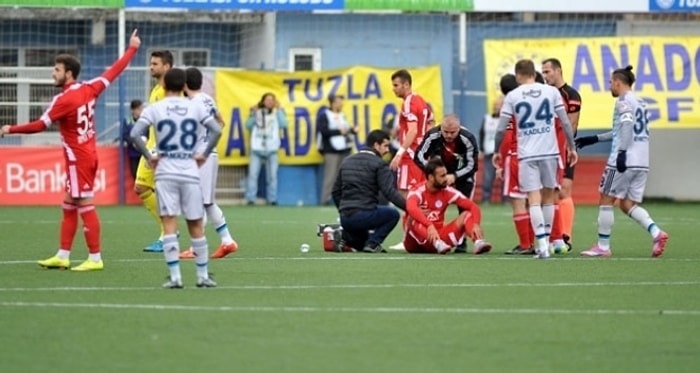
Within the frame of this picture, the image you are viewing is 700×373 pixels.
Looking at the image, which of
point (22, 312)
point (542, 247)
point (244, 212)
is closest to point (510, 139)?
point (542, 247)

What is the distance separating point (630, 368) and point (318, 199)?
2275 centimetres

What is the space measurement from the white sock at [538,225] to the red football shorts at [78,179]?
14.7ft

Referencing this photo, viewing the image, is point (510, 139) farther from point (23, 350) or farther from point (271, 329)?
point (23, 350)

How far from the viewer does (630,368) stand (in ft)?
32.0

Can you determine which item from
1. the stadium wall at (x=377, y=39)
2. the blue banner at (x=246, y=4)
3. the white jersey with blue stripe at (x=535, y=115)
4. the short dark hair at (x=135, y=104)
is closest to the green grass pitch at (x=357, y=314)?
the white jersey with blue stripe at (x=535, y=115)

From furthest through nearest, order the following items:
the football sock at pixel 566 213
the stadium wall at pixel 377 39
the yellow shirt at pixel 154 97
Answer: the stadium wall at pixel 377 39, the football sock at pixel 566 213, the yellow shirt at pixel 154 97

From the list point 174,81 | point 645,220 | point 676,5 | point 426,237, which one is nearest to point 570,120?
point 645,220

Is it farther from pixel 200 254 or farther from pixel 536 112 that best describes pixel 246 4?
pixel 200 254

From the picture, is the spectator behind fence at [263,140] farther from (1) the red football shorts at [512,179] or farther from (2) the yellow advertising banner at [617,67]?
(1) the red football shorts at [512,179]

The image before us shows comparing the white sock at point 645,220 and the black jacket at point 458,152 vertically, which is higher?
the black jacket at point 458,152

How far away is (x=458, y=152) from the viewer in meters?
18.6

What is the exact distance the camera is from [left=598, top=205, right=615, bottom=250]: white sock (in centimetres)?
1761

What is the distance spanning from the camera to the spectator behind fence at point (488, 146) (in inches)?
1247

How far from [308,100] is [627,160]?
1536 cm
